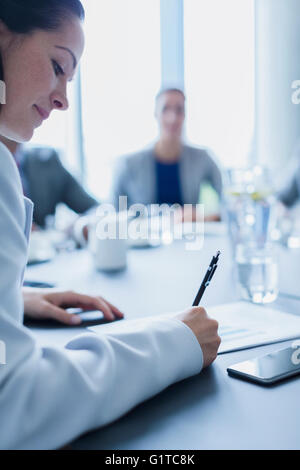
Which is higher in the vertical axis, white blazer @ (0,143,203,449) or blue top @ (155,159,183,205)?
blue top @ (155,159,183,205)

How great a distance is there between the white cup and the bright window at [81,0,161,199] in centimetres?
244

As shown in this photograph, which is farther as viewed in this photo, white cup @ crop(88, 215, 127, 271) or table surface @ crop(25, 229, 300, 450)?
white cup @ crop(88, 215, 127, 271)

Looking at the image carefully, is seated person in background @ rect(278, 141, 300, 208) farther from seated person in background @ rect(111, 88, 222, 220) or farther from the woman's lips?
the woman's lips

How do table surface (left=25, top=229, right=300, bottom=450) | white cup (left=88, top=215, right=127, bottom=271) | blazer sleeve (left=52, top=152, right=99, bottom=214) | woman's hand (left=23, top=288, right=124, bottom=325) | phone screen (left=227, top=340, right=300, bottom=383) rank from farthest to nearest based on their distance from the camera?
blazer sleeve (left=52, top=152, right=99, bottom=214) < white cup (left=88, top=215, right=127, bottom=271) < woman's hand (left=23, top=288, right=124, bottom=325) < phone screen (left=227, top=340, right=300, bottom=383) < table surface (left=25, top=229, right=300, bottom=450)

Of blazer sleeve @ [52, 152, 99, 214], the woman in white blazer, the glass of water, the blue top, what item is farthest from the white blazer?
the blue top

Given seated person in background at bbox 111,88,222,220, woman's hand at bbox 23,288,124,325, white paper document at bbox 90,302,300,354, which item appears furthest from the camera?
seated person in background at bbox 111,88,222,220

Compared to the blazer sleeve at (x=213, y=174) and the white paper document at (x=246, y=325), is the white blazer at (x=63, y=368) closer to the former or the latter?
the white paper document at (x=246, y=325)

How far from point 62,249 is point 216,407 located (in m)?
1.10

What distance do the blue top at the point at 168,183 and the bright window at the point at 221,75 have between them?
1.08 metres

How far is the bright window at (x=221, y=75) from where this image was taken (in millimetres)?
3480

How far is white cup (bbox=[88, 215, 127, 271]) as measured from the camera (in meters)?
1.16

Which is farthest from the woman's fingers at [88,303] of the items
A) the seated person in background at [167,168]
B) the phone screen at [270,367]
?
the seated person in background at [167,168]

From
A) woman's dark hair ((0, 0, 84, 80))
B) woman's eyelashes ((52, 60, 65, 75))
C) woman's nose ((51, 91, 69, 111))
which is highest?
woman's dark hair ((0, 0, 84, 80))

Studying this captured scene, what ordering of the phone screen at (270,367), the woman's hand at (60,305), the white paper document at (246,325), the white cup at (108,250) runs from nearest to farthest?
1. the phone screen at (270,367)
2. the white paper document at (246,325)
3. the woman's hand at (60,305)
4. the white cup at (108,250)
